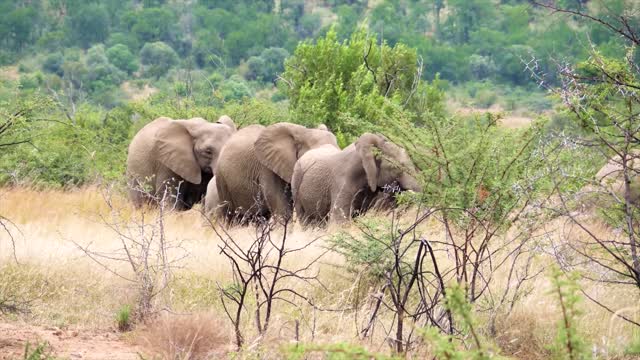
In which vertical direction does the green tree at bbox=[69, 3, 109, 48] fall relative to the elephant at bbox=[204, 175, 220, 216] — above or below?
below

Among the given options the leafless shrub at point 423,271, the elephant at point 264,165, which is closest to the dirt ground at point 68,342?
the leafless shrub at point 423,271

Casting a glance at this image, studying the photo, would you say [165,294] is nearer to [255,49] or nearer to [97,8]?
[255,49]

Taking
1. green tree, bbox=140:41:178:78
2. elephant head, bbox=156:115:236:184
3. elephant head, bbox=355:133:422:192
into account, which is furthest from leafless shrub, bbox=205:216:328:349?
green tree, bbox=140:41:178:78

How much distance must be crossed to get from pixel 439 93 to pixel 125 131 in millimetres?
7148

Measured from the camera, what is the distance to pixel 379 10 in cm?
10994

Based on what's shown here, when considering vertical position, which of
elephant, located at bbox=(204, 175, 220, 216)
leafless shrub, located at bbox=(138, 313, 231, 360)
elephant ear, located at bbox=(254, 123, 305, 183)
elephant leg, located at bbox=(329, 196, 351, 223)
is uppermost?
leafless shrub, located at bbox=(138, 313, 231, 360)

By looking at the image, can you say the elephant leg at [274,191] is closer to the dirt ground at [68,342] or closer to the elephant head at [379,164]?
the elephant head at [379,164]

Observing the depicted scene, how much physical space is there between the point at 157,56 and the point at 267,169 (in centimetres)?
7574

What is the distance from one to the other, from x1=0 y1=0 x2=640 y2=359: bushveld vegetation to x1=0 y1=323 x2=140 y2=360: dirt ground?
5.1 inches

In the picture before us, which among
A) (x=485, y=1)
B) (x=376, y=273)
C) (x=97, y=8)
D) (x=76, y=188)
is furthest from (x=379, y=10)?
(x=376, y=273)

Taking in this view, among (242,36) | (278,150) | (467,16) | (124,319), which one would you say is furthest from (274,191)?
(467,16)

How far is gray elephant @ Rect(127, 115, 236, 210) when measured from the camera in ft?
52.5

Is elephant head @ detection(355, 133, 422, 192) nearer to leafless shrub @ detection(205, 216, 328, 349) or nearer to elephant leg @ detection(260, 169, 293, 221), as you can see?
elephant leg @ detection(260, 169, 293, 221)

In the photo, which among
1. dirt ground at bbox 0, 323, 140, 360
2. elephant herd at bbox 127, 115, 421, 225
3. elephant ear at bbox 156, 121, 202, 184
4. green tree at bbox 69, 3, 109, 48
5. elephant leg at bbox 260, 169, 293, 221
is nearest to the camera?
dirt ground at bbox 0, 323, 140, 360
